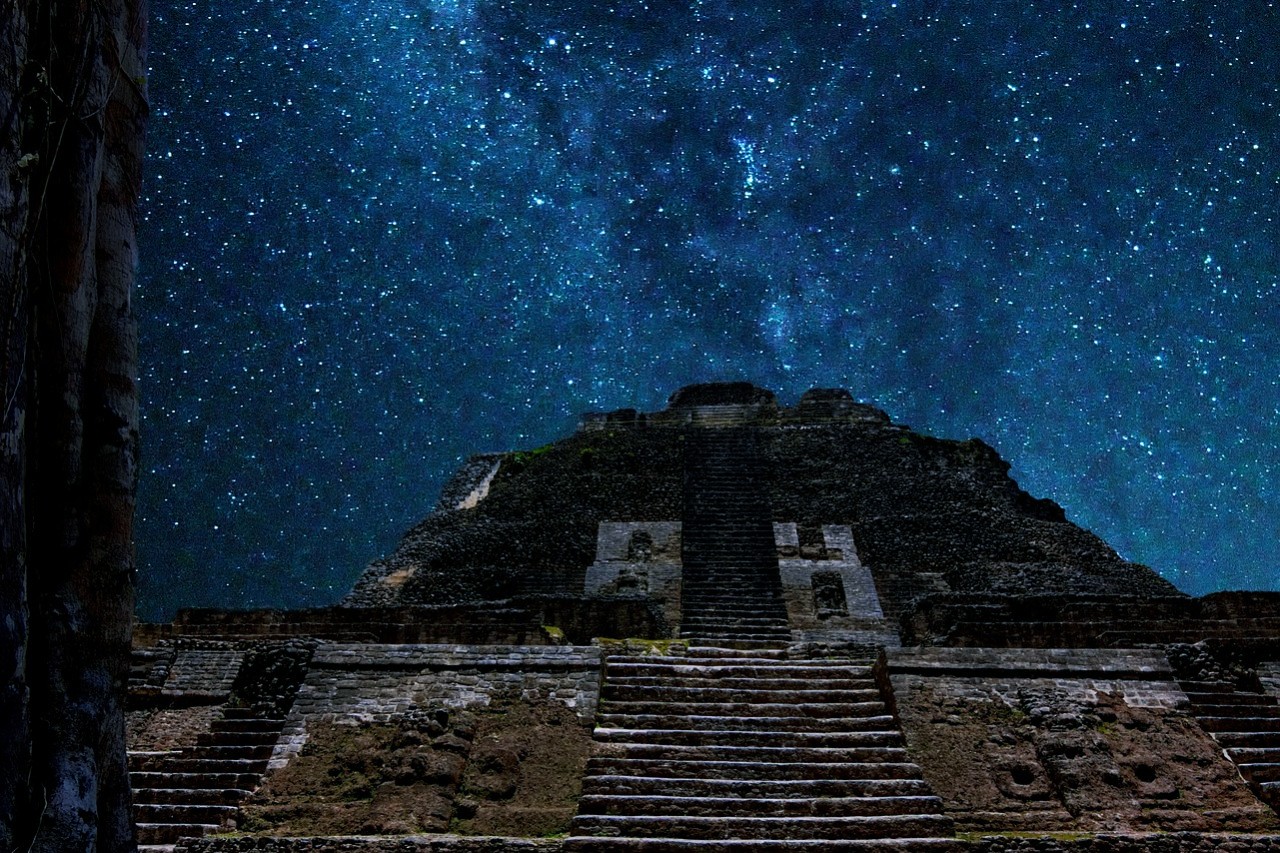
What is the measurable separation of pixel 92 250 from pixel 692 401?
25505 mm

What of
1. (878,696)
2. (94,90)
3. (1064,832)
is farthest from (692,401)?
(94,90)

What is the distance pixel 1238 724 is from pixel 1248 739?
0.72 ft

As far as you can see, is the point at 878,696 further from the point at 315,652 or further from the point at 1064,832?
the point at 315,652

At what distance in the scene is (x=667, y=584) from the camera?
1592cm

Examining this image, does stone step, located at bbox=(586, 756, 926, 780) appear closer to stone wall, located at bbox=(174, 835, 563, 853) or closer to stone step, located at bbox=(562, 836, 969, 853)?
stone step, located at bbox=(562, 836, 969, 853)

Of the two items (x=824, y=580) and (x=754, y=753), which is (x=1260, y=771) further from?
(x=824, y=580)

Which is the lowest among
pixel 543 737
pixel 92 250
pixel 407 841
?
pixel 407 841

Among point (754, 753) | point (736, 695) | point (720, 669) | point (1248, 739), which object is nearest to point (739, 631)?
point (720, 669)

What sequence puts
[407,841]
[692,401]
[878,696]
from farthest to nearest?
[692,401]
[878,696]
[407,841]

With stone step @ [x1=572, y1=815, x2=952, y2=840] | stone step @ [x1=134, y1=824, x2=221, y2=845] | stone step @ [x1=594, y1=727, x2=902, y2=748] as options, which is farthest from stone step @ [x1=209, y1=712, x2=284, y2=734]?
stone step @ [x1=572, y1=815, x2=952, y2=840]

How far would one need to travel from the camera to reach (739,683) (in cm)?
777

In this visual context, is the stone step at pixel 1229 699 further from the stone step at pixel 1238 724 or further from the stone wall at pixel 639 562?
the stone wall at pixel 639 562

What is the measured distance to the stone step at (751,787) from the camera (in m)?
6.23

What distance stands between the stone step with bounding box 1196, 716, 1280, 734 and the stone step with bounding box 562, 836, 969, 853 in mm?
2891
